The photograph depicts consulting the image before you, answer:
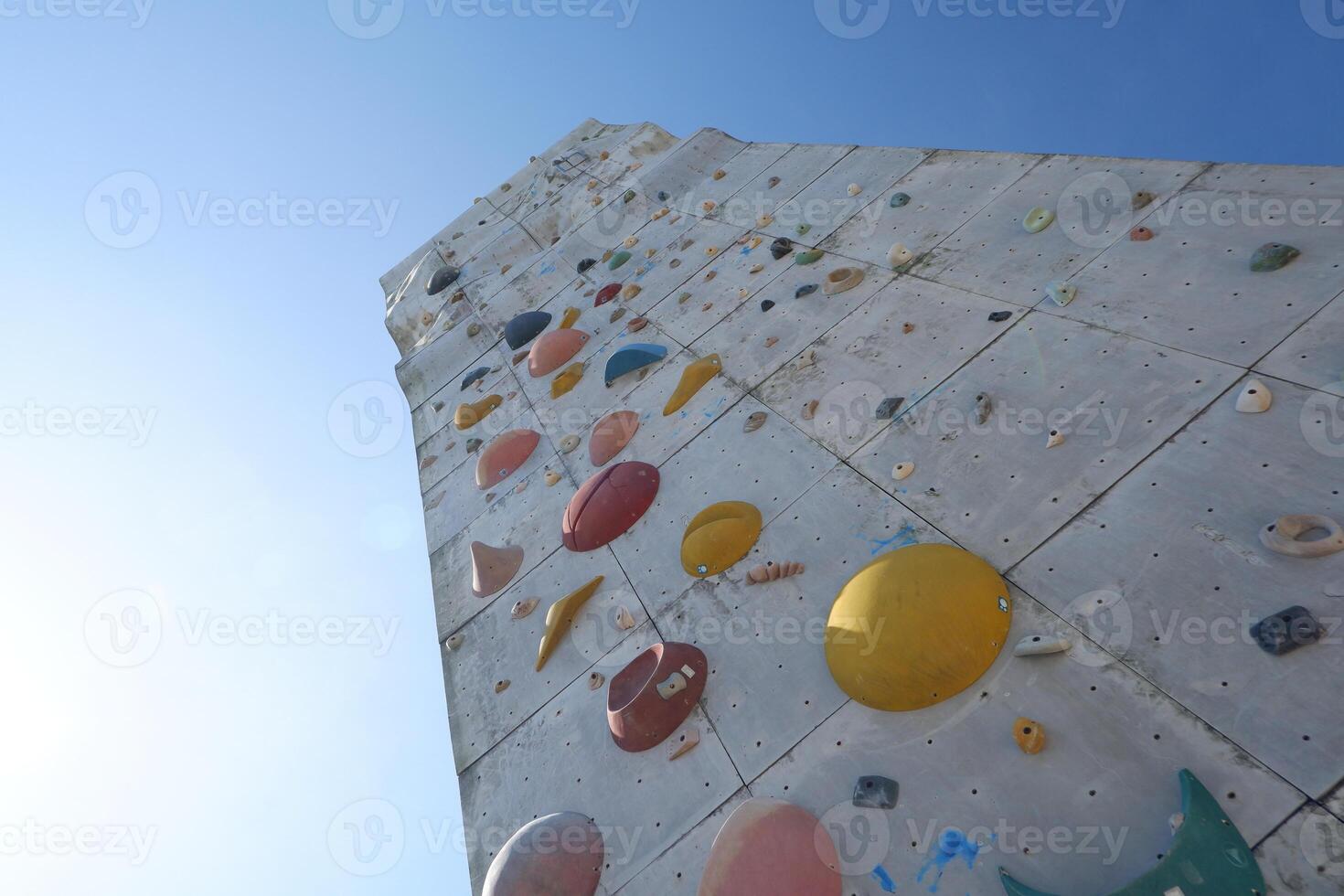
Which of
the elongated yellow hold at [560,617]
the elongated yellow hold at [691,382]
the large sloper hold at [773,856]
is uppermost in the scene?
the elongated yellow hold at [691,382]

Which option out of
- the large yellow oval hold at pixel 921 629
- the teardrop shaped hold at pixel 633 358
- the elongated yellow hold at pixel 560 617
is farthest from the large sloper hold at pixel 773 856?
the teardrop shaped hold at pixel 633 358

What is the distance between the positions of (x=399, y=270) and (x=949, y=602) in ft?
66.8

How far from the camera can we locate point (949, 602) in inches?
206

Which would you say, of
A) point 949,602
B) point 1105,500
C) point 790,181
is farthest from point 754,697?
point 790,181

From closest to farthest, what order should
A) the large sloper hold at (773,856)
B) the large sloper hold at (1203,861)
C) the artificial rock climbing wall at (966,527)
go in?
1. the large sloper hold at (1203,861)
2. the artificial rock climbing wall at (966,527)
3. the large sloper hold at (773,856)

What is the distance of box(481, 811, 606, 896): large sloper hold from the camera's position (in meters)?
5.89

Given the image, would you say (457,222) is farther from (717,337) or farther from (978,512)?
(978,512)

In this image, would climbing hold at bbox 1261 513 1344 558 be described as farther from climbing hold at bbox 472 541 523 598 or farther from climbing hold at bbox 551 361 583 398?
climbing hold at bbox 551 361 583 398

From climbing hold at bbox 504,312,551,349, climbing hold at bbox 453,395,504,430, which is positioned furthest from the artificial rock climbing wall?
climbing hold at bbox 504,312,551,349

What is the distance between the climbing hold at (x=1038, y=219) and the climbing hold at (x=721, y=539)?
167 inches

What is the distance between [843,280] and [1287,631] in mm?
6338

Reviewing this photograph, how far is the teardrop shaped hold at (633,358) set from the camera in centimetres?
1107

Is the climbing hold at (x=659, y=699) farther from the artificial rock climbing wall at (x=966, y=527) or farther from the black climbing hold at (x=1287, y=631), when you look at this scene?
the black climbing hold at (x=1287, y=631)

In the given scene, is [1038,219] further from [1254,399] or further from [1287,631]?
[1287,631]
